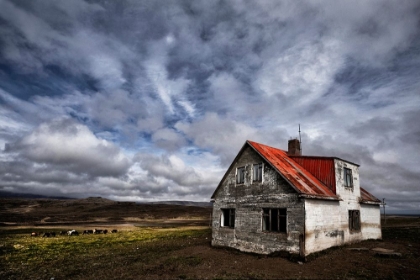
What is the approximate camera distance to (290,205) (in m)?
17.4

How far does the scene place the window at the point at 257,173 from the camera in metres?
20.3

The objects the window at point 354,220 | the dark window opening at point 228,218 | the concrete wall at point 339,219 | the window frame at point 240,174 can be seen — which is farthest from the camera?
the dark window opening at point 228,218

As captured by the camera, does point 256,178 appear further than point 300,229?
Yes

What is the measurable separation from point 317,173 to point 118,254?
18.1 metres

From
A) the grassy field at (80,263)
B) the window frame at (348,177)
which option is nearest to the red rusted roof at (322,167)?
the window frame at (348,177)

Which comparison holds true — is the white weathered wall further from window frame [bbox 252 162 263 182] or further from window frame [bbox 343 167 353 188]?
window frame [bbox 252 162 263 182]

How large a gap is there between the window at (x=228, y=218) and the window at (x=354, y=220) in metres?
9.51

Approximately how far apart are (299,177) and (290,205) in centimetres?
296

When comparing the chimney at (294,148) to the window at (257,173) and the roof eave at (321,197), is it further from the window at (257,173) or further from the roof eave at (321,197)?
the roof eave at (321,197)

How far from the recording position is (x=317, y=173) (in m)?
21.8

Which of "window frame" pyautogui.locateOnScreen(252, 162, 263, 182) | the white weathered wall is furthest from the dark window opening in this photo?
the white weathered wall

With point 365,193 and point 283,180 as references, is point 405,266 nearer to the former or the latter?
point 283,180

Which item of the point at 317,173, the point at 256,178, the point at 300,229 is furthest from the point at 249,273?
the point at 317,173

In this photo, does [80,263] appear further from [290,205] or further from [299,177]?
[299,177]
